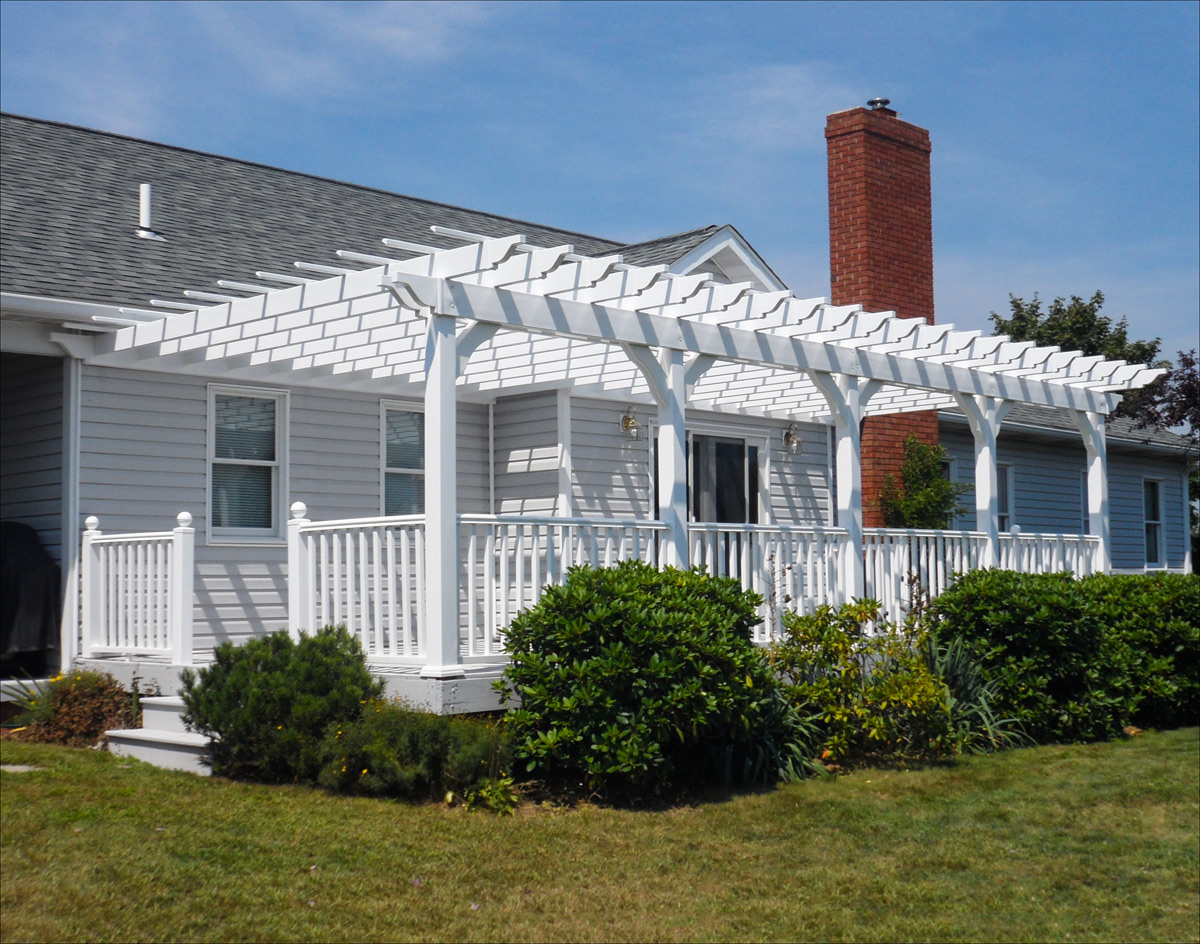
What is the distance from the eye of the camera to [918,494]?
15.7 m

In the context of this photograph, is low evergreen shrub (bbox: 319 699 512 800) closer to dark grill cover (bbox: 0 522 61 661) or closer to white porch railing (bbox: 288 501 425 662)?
white porch railing (bbox: 288 501 425 662)

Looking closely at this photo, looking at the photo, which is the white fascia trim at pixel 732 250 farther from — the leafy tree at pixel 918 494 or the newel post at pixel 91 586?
the newel post at pixel 91 586

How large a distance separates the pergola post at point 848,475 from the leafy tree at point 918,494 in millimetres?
4270

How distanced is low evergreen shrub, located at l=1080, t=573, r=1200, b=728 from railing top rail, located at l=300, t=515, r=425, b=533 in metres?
6.40

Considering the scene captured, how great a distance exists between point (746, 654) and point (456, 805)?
82.5 inches

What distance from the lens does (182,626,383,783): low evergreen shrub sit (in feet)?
25.8

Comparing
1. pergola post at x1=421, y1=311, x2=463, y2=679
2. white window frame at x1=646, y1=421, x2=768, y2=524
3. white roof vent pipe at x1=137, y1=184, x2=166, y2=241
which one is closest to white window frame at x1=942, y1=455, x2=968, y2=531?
white window frame at x1=646, y1=421, x2=768, y2=524

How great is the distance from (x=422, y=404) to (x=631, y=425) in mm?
2285

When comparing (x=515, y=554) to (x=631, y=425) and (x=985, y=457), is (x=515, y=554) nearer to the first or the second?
(x=631, y=425)

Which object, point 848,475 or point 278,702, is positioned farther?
point 848,475

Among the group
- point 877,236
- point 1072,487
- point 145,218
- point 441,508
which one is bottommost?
point 441,508

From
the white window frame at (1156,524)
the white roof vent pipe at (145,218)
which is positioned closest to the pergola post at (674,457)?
the white roof vent pipe at (145,218)

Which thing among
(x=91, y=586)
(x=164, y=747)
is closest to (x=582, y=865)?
(x=164, y=747)

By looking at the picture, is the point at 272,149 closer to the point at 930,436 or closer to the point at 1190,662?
Answer: the point at 930,436
